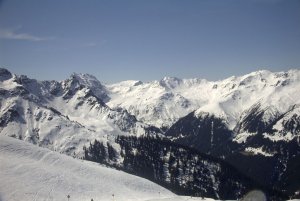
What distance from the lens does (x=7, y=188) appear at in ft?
636

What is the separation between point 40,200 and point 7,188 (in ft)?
51.7

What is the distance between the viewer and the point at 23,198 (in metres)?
189

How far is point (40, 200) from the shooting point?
19112 centimetres

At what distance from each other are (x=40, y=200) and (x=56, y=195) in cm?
949

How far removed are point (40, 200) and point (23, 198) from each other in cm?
704

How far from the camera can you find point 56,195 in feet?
653

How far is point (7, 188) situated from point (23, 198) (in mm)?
10237

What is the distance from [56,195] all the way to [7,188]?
825 inches
